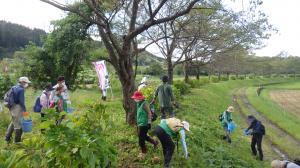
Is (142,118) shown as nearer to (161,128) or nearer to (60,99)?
(161,128)

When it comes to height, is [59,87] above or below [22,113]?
above

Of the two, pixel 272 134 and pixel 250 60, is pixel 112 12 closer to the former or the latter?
pixel 272 134

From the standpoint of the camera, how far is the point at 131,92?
37.2 ft

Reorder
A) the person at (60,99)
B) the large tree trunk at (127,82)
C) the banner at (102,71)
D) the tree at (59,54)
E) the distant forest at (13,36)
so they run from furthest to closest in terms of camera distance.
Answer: the distant forest at (13,36)
the banner at (102,71)
the tree at (59,54)
the large tree trunk at (127,82)
the person at (60,99)

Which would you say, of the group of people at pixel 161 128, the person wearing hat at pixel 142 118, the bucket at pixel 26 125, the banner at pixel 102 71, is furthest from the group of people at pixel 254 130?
the banner at pixel 102 71

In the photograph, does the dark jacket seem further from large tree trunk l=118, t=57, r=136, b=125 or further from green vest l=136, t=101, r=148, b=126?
green vest l=136, t=101, r=148, b=126

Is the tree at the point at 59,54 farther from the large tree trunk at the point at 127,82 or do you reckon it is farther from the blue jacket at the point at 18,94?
the blue jacket at the point at 18,94

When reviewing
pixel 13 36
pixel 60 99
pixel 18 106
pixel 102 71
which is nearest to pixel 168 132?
pixel 60 99

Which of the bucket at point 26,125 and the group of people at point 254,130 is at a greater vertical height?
the bucket at point 26,125

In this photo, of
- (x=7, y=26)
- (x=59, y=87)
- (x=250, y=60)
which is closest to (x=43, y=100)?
(x=59, y=87)

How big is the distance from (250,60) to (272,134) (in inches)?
2540

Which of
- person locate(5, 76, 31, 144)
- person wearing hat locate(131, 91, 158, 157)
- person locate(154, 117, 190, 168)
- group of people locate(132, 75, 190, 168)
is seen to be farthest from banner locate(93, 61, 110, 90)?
person locate(154, 117, 190, 168)

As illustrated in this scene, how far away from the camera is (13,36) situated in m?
70.7

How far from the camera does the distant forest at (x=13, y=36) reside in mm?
69562
